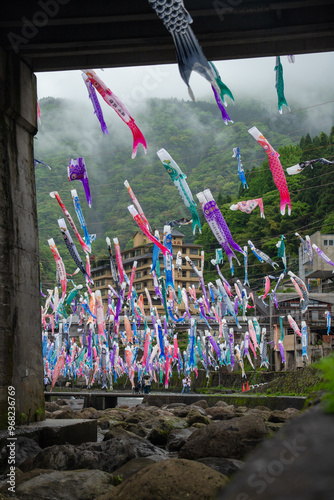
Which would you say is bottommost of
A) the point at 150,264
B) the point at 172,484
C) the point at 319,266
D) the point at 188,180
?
the point at 172,484

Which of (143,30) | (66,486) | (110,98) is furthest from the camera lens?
(110,98)

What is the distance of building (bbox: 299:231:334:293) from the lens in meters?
53.2

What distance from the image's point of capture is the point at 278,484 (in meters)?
2.07

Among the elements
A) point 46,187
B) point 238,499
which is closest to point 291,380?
point 238,499

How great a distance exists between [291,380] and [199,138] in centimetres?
16060

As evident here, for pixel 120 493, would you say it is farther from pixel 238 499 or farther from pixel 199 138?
pixel 199 138

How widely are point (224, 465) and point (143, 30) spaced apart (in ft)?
24.0

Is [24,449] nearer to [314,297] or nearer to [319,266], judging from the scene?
[314,297]

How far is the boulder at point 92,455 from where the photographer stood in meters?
7.86

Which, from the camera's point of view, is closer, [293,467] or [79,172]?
[293,467]

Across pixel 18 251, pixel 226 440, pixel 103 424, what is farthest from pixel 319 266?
pixel 226 440

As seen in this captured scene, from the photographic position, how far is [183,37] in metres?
8.94

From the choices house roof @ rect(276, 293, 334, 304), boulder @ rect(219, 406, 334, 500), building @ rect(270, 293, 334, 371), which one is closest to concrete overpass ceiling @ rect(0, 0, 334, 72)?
boulder @ rect(219, 406, 334, 500)

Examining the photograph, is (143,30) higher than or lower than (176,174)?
lower
